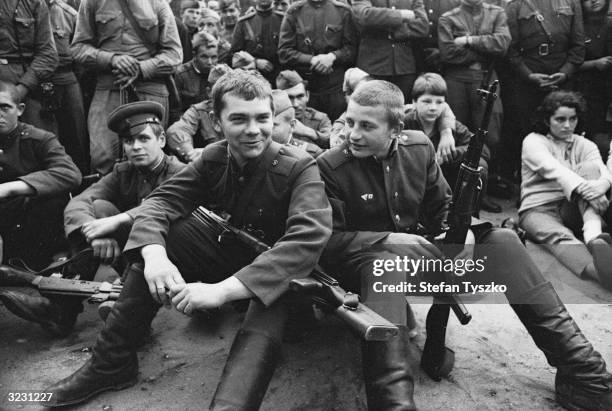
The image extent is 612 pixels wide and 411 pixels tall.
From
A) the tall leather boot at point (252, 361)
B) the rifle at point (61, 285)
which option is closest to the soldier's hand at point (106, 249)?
the rifle at point (61, 285)

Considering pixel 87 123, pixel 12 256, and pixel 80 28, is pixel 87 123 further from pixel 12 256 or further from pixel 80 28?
pixel 12 256

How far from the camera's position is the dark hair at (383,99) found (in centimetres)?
310

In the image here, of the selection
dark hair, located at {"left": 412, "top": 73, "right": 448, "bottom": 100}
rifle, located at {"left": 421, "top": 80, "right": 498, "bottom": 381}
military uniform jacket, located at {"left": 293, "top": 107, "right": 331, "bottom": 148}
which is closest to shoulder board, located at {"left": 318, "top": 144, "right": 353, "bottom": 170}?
rifle, located at {"left": 421, "top": 80, "right": 498, "bottom": 381}

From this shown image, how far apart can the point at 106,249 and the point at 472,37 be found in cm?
436

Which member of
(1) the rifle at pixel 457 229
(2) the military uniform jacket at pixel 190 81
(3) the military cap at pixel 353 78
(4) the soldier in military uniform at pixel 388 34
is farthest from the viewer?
(2) the military uniform jacket at pixel 190 81

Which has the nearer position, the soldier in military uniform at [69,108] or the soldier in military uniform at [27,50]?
the soldier in military uniform at [27,50]

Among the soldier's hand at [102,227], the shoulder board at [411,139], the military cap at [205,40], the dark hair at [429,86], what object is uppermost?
the shoulder board at [411,139]

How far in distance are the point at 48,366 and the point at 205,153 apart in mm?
1567

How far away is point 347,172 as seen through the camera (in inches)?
128

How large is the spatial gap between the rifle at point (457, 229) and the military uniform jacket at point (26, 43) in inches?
162

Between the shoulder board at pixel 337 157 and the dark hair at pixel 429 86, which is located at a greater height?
the shoulder board at pixel 337 157

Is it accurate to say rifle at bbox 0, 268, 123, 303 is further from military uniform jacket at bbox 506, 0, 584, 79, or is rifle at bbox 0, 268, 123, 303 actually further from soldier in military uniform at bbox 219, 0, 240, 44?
military uniform jacket at bbox 506, 0, 584, 79

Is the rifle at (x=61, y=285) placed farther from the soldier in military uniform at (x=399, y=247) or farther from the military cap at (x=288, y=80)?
the military cap at (x=288, y=80)

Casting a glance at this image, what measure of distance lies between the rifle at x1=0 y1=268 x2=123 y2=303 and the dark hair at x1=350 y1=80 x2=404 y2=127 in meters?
1.80
